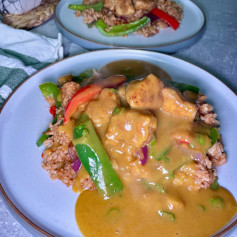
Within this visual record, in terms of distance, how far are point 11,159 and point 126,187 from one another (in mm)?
795

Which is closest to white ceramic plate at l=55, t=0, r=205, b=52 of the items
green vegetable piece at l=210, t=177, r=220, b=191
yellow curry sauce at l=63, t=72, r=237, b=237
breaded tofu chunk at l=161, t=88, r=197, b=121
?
breaded tofu chunk at l=161, t=88, r=197, b=121

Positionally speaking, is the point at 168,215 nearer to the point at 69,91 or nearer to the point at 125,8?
the point at 69,91

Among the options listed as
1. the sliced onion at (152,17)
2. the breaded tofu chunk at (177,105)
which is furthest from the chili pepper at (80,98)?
the sliced onion at (152,17)

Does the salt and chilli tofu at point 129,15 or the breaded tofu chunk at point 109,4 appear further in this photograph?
the breaded tofu chunk at point 109,4

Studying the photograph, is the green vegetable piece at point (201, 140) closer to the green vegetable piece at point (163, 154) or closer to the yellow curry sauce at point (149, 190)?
the yellow curry sauce at point (149, 190)

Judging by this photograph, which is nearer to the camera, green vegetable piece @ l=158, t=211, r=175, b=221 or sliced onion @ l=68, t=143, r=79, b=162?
green vegetable piece @ l=158, t=211, r=175, b=221

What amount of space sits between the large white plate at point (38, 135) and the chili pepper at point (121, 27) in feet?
1.70

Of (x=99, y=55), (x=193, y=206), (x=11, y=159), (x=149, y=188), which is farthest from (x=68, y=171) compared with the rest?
(x=99, y=55)

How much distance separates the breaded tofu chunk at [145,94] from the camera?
199 centimetres

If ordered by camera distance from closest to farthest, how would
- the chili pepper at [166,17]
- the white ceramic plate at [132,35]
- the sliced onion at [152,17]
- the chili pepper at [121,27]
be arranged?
the white ceramic plate at [132,35] < the chili pepper at [121,27] < the chili pepper at [166,17] < the sliced onion at [152,17]

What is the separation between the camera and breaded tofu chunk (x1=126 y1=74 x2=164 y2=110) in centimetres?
199

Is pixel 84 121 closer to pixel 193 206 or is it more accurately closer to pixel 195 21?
pixel 193 206

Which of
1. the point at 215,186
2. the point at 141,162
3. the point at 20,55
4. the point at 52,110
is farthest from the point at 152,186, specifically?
the point at 20,55

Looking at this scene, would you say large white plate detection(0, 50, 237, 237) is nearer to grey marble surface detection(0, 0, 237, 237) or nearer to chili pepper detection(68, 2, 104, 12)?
grey marble surface detection(0, 0, 237, 237)
